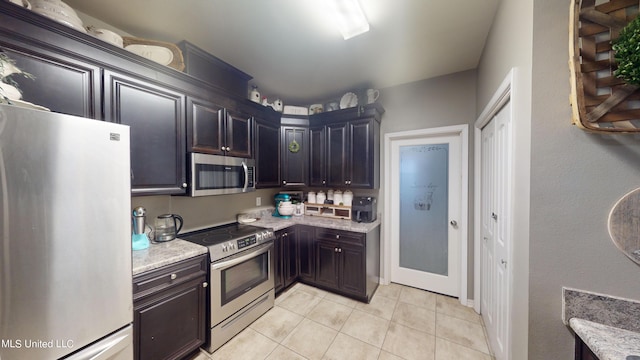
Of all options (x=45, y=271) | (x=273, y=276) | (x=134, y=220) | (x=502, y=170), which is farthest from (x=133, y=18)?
(x=502, y=170)

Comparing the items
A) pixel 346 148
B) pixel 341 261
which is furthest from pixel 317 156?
pixel 341 261

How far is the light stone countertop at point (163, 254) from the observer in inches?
52.2

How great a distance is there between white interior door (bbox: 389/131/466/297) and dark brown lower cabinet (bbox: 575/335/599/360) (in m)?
1.63

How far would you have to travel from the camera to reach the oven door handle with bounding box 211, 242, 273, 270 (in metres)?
1.73

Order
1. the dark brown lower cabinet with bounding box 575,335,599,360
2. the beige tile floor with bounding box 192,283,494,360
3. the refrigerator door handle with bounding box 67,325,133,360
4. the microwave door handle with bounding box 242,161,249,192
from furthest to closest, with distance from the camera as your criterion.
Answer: the microwave door handle with bounding box 242,161,249,192 → the beige tile floor with bounding box 192,283,494,360 → the refrigerator door handle with bounding box 67,325,133,360 → the dark brown lower cabinet with bounding box 575,335,599,360

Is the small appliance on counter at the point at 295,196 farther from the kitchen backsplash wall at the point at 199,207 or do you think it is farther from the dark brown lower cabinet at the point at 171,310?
the dark brown lower cabinet at the point at 171,310

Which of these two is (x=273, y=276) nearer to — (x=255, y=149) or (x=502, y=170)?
(x=255, y=149)

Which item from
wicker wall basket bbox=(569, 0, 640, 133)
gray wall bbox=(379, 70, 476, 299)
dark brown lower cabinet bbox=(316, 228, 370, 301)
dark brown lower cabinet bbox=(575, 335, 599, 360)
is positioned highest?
gray wall bbox=(379, 70, 476, 299)

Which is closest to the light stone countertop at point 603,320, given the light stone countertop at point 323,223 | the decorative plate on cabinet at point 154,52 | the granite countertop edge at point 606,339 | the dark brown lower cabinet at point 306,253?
the granite countertop edge at point 606,339

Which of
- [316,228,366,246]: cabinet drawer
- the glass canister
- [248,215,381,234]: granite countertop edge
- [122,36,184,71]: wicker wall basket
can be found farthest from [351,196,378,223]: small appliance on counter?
[122,36,184,71]: wicker wall basket

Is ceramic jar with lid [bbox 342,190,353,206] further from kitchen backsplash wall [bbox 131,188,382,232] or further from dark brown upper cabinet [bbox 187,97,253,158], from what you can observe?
dark brown upper cabinet [bbox 187,97,253,158]

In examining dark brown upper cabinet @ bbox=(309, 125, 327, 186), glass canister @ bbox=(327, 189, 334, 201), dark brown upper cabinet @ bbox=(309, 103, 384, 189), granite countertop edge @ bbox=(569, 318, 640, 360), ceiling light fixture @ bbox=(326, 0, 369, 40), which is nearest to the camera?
granite countertop edge @ bbox=(569, 318, 640, 360)

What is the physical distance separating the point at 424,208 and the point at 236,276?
7.75 feet

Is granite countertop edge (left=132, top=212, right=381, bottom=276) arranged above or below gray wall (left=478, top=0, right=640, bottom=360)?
below
